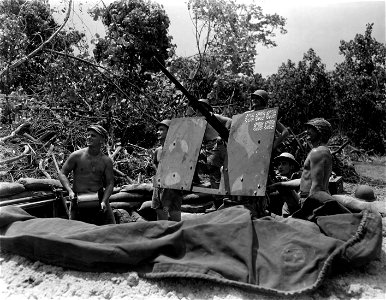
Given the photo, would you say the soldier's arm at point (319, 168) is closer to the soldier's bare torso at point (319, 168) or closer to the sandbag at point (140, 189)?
the soldier's bare torso at point (319, 168)

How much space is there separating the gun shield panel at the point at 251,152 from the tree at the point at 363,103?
12.2 m

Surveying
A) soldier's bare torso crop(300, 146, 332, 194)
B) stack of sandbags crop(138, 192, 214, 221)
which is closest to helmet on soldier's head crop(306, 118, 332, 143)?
soldier's bare torso crop(300, 146, 332, 194)

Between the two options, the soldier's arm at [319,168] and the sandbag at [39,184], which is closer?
the soldier's arm at [319,168]

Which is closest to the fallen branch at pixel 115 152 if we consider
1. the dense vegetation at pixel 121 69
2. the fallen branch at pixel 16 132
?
the dense vegetation at pixel 121 69

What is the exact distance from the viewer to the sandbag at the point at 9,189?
16.0 feet

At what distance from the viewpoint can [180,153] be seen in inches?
199

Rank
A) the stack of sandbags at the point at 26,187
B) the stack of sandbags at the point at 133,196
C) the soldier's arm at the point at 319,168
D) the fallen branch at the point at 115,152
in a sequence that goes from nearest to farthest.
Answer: the soldier's arm at the point at 319,168 < the stack of sandbags at the point at 26,187 < the stack of sandbags at the point at 133,196 < the fallen branch at the point at 115,152

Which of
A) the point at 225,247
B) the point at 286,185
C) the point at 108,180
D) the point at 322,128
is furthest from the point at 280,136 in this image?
the point at 108,180

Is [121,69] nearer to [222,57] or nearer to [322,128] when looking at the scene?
[222,57]

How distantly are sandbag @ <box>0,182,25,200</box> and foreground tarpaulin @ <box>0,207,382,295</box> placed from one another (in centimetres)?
145

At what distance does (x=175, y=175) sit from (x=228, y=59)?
562 cm

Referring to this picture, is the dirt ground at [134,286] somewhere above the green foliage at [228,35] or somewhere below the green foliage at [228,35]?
below

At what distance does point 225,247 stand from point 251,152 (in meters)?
1.52

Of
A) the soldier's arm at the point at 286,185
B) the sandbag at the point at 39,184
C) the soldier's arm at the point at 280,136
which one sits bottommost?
the sandbag at the point at 39,184
